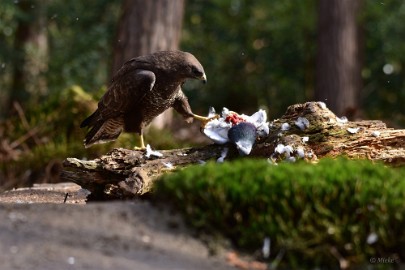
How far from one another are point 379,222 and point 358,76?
1250 cm

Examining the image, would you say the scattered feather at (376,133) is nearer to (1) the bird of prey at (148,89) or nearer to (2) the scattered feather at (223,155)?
(2) the scattered feather at (223,155)

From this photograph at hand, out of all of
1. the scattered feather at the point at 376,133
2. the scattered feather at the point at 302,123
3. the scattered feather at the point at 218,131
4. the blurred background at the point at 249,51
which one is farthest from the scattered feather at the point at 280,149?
the blurred background at the point at 249,51

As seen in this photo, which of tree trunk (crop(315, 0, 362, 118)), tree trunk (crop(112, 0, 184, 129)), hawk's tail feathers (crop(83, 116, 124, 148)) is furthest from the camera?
tree trunk (crop(315, 0, 362, 118))

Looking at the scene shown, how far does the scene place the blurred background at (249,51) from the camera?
1650 centimetres

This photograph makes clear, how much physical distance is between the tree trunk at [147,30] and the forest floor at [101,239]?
7.30 m

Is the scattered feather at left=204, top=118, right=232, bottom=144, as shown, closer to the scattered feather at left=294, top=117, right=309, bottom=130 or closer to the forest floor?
the scattered feather at left=294, top=117, right=309, bottom=130

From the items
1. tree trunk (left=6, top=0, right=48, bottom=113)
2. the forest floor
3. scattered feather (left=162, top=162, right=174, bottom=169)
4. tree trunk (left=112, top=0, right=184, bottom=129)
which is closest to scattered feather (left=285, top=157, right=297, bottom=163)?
scattered feather (left=162, top=162, right=174, bottom=169)

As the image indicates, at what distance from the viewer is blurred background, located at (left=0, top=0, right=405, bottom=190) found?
1650 cm

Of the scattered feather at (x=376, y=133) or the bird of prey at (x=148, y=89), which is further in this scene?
the bird of prey at (x=148, y=89)

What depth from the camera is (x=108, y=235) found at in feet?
15.5

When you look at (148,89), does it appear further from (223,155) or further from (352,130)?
(352,130)

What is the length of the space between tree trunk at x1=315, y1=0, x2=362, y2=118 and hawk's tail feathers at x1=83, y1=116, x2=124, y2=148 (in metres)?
8.13

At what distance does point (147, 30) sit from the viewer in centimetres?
1240

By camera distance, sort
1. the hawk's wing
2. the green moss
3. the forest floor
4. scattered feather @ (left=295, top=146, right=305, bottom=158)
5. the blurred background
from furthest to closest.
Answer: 1. the blurred background
2. the hawk's wing
3. scattered feather @ (left=295, top=146, right=305, bottom=158)
4. the green moss
5. the forest floor
